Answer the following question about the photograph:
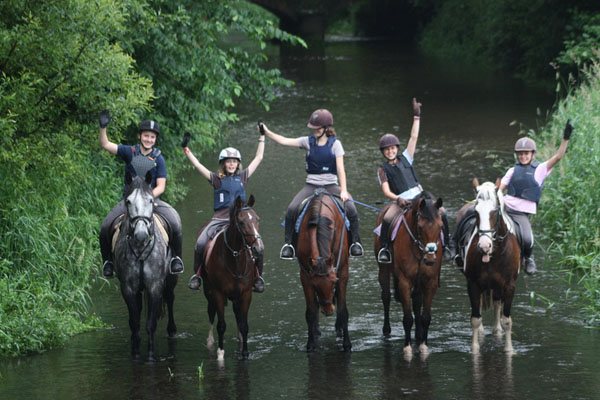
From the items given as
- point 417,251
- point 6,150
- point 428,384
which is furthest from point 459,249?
point 6,150

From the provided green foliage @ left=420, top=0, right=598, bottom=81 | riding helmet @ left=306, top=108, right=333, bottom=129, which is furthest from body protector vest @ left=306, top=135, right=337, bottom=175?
green foliage @ left=420, top=0, right=598, bottom=81

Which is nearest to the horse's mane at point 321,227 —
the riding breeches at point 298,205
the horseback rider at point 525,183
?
the riding breeches at point 298,205

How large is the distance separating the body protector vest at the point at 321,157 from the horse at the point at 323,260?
0.37 m

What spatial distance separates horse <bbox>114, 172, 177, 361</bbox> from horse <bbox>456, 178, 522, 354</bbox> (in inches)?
150

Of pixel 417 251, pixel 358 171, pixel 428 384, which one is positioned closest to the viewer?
pixel 428 384

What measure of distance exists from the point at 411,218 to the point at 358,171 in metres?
12.2

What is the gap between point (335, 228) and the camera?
454 inches

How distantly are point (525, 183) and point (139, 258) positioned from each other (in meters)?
5.04

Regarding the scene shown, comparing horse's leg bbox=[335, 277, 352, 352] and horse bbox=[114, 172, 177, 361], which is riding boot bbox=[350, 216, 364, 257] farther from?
horse bbox=[114, 172, 177, 361]

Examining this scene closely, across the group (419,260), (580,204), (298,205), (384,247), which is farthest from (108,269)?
(580,204)

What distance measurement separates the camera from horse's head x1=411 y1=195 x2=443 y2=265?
10.9 m

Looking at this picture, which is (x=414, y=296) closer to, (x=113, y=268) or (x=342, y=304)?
(x=342, y=304)

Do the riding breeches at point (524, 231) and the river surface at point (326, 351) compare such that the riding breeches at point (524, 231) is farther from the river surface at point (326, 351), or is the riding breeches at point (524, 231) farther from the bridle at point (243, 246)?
the bridle at point (243, 246)

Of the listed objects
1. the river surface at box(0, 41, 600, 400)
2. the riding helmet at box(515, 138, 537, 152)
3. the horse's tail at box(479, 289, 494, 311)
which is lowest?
the river surface at box(0, 41, 600, 400)
